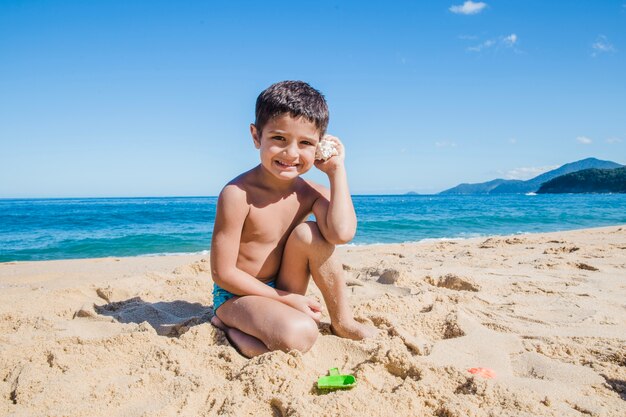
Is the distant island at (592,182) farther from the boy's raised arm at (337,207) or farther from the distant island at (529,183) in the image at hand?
the boy's raised arm at (337,207)

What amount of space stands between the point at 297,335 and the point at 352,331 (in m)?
0.43

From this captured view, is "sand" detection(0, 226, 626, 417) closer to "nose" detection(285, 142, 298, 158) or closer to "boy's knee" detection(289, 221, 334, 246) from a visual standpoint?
"boy's knee" detection(289, 221, 334, 246)

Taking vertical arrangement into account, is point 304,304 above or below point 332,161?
below

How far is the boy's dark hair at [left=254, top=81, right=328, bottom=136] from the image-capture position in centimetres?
216

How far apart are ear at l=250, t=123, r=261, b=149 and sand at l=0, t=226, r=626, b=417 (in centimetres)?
105

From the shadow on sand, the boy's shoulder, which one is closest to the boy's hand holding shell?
the boy's shoulder

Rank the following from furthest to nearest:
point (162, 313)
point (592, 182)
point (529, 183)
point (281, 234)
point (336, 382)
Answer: point (529, 183)
point (592, 182)
point (162, 313)
point (281, 234)
point (336, 382)

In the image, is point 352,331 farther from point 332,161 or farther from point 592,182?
point 592,182

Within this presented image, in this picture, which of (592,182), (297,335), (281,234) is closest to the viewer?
(297,335)

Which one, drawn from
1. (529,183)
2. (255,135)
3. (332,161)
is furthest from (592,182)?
(255,135)

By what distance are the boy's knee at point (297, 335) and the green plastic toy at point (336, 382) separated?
1.00 feet

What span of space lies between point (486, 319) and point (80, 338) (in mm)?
2390

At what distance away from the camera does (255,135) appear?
236 centimetres

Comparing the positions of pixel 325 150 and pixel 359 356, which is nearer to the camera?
pixel 359 356
